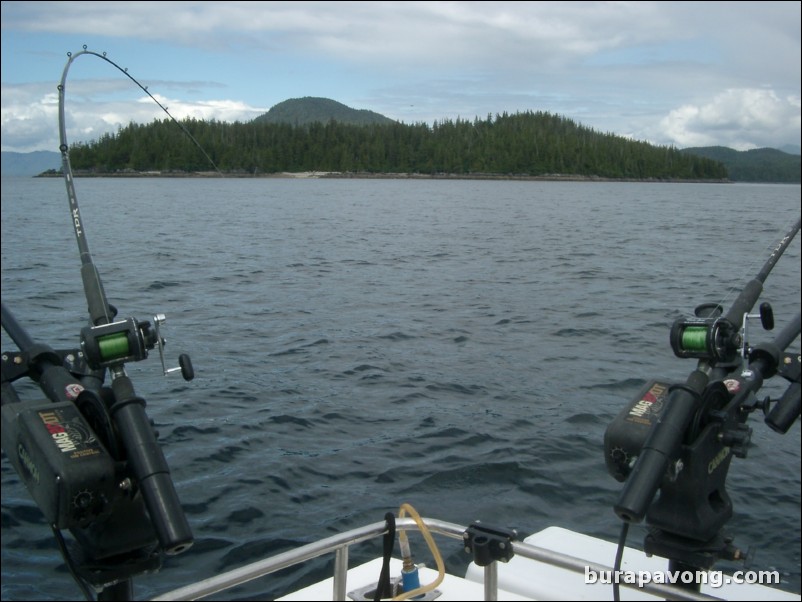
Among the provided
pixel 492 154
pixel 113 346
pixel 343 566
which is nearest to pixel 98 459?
pixel 113 346

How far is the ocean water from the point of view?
6.37 m

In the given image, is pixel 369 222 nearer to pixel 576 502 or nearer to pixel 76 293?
pixel 76 293

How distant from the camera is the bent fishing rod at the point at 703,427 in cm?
291

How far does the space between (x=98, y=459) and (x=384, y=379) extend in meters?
7.65

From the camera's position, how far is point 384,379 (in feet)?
33.2

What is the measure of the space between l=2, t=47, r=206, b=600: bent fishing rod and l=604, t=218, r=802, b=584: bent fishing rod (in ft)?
5.34

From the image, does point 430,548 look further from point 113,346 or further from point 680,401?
point 113,346

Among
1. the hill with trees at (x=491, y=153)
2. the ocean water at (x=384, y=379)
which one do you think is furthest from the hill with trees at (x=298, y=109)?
the hill with trees at (x=491, y=153)

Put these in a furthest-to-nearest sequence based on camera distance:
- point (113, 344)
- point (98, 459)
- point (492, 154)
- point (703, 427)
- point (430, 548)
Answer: point (492, 154)
point (703, 427)
point (430, 548)
point (113, 344)
point (98, 459)

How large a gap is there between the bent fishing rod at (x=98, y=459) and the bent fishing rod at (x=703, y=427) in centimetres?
163

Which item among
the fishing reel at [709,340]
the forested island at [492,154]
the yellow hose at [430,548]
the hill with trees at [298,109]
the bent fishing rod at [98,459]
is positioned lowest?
the yellow hose at [430,548]

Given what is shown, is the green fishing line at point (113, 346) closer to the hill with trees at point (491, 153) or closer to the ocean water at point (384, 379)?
the ocean water at point (384, 379)

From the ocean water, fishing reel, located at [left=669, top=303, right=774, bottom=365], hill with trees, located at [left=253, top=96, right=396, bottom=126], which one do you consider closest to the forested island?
hill with trees, located at [left=253, top=96, right=396, bottom=126]

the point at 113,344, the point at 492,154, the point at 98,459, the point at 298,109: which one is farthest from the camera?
the point at 492,154
